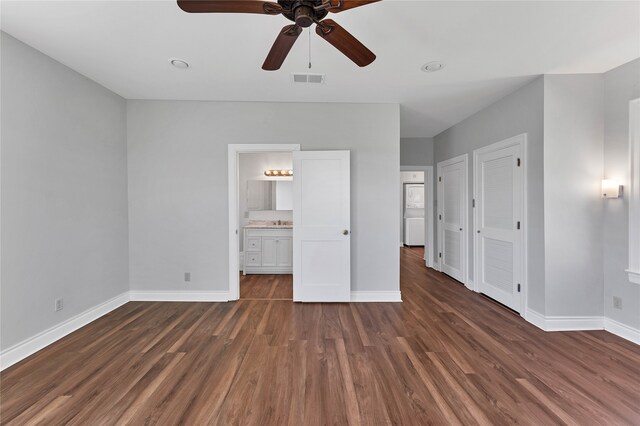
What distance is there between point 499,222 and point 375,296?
1.88 metres

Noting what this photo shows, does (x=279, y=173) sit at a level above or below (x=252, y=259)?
above

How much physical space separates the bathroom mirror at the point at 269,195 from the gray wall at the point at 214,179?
6.63 ft

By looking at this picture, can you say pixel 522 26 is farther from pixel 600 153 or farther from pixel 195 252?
pixel 195 252

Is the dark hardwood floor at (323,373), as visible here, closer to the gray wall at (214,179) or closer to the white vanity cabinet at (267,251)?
the gray wall at (214,179)

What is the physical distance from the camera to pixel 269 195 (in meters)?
5.84

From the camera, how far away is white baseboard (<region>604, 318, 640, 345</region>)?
8.66ft

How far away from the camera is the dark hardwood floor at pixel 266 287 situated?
4.00 metres

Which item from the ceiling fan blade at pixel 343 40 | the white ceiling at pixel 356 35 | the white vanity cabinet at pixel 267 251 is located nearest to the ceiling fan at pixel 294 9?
the ceiling fan blade at pixel 343 40

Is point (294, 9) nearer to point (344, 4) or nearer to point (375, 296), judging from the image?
point (344, 4)

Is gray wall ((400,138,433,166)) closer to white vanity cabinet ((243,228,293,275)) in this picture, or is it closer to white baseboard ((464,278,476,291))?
white baseboard ((464,278,476,291))

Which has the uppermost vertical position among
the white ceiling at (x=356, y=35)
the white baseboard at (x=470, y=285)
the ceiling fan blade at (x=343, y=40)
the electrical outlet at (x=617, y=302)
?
the white ceiling at (x=356, y=35)

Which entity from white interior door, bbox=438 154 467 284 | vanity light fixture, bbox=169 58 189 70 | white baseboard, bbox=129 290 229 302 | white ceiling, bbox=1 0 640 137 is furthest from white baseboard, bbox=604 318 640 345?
vanity light fixture, bbox=169 58 189 70

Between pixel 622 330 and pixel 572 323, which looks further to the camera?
pixel 572 323

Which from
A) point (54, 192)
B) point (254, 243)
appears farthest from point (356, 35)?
point (254, 243)
